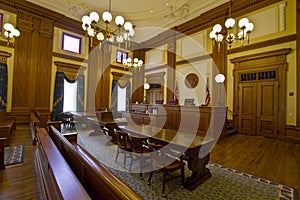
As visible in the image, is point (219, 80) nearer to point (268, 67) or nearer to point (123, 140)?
point (268, 67)

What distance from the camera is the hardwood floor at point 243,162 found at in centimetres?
204

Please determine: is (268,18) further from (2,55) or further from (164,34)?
(2,55)

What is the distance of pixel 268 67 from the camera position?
5426mm

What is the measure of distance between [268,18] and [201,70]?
306 centimetres

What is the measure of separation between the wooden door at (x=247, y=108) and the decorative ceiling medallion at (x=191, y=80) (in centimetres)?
210

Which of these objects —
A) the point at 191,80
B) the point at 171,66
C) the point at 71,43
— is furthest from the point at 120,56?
Result: the point at 191,80

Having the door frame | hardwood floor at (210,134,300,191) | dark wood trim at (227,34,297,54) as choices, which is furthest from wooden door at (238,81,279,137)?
dark wood trim at (227,34,297,54)

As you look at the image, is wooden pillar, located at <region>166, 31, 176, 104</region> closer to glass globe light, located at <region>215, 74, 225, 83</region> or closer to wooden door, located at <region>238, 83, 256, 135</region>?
glass globe light, located at <region>215, 74, 225, 83</region>

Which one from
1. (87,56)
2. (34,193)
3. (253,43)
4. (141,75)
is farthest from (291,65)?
(87,56)

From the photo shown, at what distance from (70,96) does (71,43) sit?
274cm

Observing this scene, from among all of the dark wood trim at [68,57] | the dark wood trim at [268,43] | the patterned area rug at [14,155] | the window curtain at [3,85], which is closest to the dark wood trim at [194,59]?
the dark wood trim at [268,43]

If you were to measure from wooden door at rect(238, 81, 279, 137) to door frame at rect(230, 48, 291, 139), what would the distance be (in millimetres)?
117

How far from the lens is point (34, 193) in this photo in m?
1.91

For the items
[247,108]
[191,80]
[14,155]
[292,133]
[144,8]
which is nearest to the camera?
[14,155]
